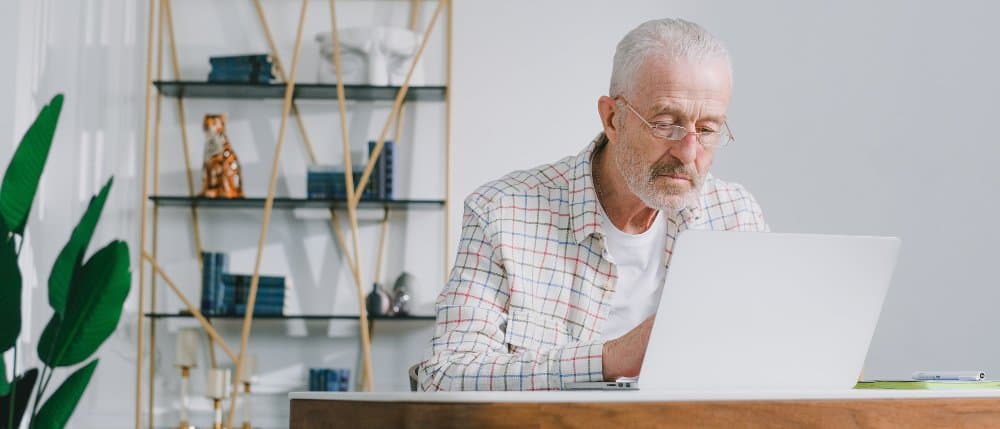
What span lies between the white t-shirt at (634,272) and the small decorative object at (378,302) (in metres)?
1.55

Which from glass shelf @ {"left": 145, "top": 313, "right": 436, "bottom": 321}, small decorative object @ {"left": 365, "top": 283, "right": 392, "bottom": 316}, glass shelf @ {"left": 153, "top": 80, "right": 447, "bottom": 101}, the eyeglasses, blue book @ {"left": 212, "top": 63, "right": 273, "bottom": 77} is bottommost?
glass shelf @ {"left": 145, "top": 313, "right": 436, "bottom": 321}

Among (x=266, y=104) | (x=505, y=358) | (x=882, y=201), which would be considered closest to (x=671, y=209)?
(x=505, y=358)

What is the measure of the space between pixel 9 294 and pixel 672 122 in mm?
1217

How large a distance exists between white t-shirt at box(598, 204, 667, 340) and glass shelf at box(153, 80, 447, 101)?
1619 mm

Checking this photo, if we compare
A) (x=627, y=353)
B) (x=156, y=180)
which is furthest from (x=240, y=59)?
Answer: (x=627, y=353)

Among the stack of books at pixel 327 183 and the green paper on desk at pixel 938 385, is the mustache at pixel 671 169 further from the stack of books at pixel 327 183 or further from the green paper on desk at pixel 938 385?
the stack of books at pixel 327 183

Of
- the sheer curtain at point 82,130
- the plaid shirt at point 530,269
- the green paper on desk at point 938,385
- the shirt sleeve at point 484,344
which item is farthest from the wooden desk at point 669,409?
the sheer curtain at point 82,130

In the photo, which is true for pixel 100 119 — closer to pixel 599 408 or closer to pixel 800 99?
pixel 800 99

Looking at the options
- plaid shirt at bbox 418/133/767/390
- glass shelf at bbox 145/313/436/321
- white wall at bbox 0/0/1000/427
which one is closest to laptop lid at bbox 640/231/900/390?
plaid shirt at bbox 418/133/767/390

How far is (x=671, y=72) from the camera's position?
1831mm

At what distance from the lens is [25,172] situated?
2.07m

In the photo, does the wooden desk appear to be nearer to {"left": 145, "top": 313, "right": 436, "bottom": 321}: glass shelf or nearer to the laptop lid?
the laptop lid

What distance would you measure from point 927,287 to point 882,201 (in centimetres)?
29

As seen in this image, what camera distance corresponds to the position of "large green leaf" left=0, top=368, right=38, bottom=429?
7.06 feet
